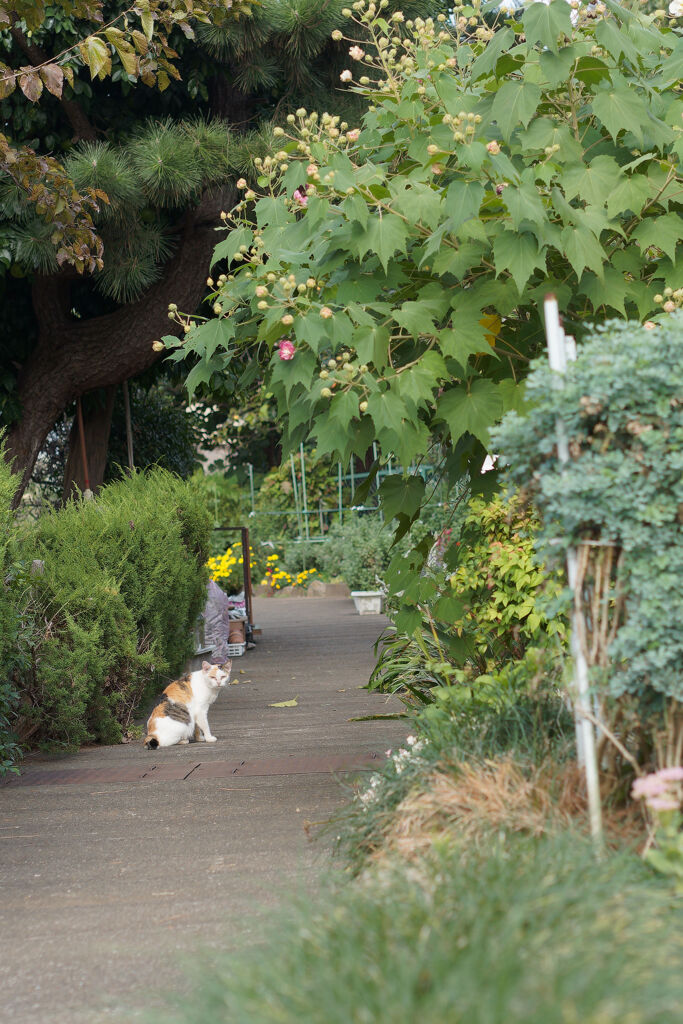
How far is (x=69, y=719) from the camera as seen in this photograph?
20.4 ft

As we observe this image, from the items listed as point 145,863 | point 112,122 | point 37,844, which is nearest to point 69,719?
point 37,844

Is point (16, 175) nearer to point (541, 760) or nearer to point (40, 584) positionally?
point (40, 584)

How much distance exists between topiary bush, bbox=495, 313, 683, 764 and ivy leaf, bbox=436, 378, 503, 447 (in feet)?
3.22

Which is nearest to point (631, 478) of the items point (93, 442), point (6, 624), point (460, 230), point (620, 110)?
point (460, 230)

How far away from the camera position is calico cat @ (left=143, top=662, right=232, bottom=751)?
21.4ft

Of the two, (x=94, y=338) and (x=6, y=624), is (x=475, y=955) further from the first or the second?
(x=94, y=338)

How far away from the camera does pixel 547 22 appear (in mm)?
3578

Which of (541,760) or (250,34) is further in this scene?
(250,34)

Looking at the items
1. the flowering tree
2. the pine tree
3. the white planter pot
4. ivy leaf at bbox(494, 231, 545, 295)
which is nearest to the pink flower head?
the flowering tree

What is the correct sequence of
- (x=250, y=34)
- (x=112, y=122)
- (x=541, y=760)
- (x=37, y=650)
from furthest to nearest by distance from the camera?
(x=112, y=122)
(x=250, y=34)
(x=37, y=650)
(x=541, y=760)

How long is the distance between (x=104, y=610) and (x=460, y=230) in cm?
379

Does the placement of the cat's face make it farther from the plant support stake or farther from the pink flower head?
the plant support stake

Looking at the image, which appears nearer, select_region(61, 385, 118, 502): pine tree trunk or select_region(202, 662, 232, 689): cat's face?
select_region(202, 662, 232, 689): cat's face

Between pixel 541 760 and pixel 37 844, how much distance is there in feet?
7.44
